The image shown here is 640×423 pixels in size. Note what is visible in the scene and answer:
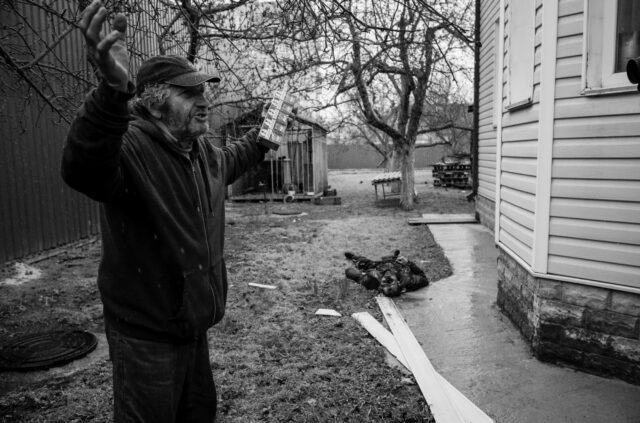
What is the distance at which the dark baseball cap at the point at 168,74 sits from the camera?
2178 mm

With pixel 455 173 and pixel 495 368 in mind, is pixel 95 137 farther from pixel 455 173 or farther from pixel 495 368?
pixel 455 173

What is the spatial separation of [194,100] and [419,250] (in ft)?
24.4

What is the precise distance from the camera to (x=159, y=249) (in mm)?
2049

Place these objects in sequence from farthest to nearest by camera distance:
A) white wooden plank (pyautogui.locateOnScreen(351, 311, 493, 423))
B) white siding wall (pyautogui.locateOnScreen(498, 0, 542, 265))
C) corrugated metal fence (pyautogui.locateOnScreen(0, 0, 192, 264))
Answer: corrugated metal fence (pyautogui.locateOnScreen(0, 0, 192, 264)) < white siding wall (pyautogui.locateOnScreen(498, 0, 542, 265)) < white wooden plank (pyautogui.locateOnScreen(351, 311, 493, 423))

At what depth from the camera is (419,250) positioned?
9.15 meters

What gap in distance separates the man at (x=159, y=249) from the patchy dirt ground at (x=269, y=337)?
5.09ft

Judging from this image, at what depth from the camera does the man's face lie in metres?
2.18

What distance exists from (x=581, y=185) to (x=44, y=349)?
4936 mm

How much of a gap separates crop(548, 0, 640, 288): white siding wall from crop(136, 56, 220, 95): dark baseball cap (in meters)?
2.89

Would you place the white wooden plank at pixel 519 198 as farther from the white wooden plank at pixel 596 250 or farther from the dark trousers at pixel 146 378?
the dark trousers at pixel 146 378

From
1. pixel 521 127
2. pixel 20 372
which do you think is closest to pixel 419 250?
pixel 521 127

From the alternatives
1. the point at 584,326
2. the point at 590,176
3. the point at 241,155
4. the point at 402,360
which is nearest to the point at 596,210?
the point at 590,176

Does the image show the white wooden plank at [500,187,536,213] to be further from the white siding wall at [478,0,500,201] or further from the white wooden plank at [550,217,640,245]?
the white siding wall at [478,0,500,201]

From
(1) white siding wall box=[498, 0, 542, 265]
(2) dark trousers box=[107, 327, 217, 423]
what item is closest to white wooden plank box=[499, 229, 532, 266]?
(1) white siding wall box=[498, 0, 542, 265]
